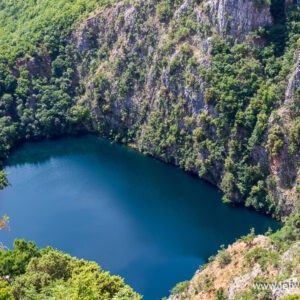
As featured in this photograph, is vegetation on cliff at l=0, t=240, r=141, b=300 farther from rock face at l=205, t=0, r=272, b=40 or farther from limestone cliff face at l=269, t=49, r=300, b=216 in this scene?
rock face at l=205, t=0, r=272, b=40

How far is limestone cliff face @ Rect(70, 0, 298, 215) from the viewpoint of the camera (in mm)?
77750

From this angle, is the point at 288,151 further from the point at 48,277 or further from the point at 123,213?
the point at 48,277

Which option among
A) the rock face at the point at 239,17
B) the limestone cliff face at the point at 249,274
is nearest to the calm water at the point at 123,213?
the limestone cliff face at the point at 249,274

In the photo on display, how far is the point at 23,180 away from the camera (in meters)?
83.4

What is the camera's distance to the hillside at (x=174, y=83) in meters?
73.1

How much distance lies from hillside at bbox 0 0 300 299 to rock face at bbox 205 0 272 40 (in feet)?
0.45

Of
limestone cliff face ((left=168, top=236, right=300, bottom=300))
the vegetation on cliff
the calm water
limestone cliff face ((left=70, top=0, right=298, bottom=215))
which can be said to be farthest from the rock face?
the vegetation on cliff

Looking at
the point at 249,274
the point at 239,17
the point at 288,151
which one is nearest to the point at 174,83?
the point at 239,17

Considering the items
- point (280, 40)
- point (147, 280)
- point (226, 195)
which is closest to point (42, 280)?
point (147, 280)

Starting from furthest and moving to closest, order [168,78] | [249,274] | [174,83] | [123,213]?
[168,78], [174,83], [123,213], [249,274]

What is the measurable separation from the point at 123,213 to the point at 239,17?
30936 mm

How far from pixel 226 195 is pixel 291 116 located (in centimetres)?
1317

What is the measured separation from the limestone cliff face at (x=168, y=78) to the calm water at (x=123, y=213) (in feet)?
11.1

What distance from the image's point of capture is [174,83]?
83.9 m
